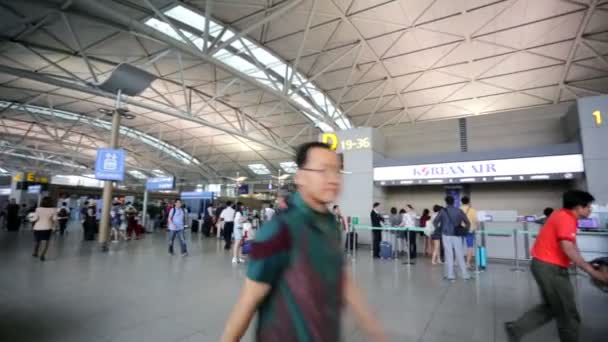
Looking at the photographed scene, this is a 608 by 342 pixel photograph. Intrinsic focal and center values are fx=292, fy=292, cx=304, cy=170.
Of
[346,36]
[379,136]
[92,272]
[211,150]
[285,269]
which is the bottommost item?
[92,272]

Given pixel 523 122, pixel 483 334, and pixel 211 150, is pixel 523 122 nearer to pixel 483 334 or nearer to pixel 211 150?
pixel 483 334

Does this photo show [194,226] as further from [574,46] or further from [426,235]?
[574,46]

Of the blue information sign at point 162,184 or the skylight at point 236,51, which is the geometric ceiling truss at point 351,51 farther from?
the blue information sign at point 162,184

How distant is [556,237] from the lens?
2498 mm

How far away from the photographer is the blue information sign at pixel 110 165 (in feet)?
29.8

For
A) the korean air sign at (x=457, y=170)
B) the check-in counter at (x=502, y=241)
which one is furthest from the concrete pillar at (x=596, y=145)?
the korean air sign at (x=457, y=170)

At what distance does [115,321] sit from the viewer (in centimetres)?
330

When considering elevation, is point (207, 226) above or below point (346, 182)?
below

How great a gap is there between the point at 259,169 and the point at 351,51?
75.1 feet

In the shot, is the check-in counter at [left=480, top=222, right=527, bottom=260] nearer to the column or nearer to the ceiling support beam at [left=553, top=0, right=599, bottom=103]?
the column

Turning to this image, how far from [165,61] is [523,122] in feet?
52.0

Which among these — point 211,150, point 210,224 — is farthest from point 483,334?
point 211,150

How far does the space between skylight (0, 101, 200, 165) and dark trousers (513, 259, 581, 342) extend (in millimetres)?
26556

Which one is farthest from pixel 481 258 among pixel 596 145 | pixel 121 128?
pixel 121 128
